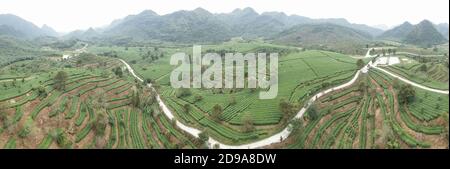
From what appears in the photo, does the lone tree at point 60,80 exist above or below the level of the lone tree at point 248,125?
above

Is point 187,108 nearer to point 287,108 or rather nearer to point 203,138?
point 203,138

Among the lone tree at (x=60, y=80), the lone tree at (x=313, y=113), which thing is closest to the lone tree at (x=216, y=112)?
the lone tree at (x=313, y=113)

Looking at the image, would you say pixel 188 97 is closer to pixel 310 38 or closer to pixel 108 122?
pixel 108 122

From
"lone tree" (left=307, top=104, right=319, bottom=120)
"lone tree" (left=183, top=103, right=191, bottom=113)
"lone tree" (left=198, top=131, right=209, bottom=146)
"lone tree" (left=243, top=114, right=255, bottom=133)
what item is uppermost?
"lone tree" (left=307, top=104, right=319, bottom=120)

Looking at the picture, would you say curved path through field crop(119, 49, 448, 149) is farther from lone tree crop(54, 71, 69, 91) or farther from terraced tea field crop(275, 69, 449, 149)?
lone tree crop(54, 71, 69, 91)

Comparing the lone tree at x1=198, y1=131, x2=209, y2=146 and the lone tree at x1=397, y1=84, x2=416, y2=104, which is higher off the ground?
the lone tree at x1=397, y1=84, x2=416, y2=104

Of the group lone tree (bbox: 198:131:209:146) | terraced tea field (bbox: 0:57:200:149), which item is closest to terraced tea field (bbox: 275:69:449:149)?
lone tree (bbox: 198:131:209:146)

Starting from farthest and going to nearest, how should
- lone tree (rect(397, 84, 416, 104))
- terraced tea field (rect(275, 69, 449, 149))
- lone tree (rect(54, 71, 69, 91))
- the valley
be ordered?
lone tree (rect(54, 71, 69, 91)) < lone tree (rect(397, 84, 416, 104)) < the valley < terraced tea field (rect(275, 69, 449, 149))

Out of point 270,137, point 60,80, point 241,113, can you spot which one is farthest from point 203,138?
point 60,80

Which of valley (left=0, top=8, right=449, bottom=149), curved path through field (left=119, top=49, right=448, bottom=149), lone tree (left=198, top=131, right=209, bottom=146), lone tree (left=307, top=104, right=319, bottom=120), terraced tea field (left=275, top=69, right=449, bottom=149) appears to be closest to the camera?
terraced tea field (left=275, top=69, right=449, bottom=149)

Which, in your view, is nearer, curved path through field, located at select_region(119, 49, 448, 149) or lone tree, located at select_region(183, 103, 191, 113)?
curved path through field, located at select_region(119, 49, 448, 149)

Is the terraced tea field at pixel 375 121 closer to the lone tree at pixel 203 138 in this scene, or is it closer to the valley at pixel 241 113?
the valley at pixel 241 113

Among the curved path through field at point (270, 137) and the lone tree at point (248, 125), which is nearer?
the curved path through field at point (270, 137)
